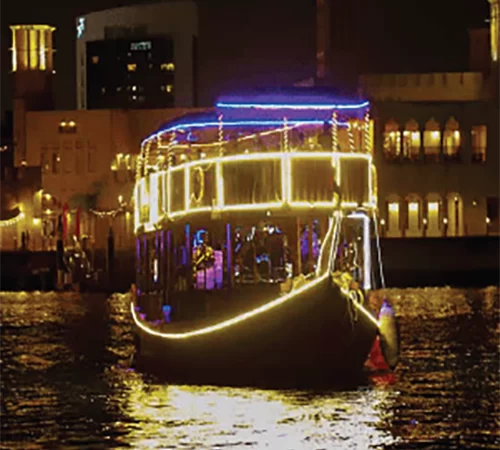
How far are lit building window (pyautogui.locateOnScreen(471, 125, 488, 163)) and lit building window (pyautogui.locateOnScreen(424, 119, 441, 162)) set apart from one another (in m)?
1.92

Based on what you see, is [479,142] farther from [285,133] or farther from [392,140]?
[285,133]

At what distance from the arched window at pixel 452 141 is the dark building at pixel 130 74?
6485cm

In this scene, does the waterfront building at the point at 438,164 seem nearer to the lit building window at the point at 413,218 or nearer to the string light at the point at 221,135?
the lit building window at the point at 413,218

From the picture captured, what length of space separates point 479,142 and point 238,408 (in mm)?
69861

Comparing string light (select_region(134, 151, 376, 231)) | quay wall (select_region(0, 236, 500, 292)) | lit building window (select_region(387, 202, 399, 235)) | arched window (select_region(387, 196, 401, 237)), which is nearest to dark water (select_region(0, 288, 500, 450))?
string light (select_region(134, 151, 376, 231))

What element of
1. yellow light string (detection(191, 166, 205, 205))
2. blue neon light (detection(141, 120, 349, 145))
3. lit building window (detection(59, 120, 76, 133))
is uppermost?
blue neon light (detection(141, 120, 349, 145))

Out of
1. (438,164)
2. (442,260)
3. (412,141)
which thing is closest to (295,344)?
(442,260)

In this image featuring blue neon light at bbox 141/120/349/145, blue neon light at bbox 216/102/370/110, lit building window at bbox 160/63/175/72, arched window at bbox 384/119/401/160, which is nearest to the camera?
blue neon light at bbox 216/102/370/110

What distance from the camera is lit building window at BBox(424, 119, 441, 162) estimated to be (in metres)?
92.9

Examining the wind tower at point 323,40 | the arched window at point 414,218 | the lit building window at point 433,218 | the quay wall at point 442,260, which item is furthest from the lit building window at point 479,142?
the quay wall at point 442,260

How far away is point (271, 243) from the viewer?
28516mm

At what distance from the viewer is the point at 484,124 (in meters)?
92.8

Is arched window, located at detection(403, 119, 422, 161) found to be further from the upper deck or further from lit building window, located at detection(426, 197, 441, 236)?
the upper deck

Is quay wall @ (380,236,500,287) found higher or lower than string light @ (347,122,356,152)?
lower
